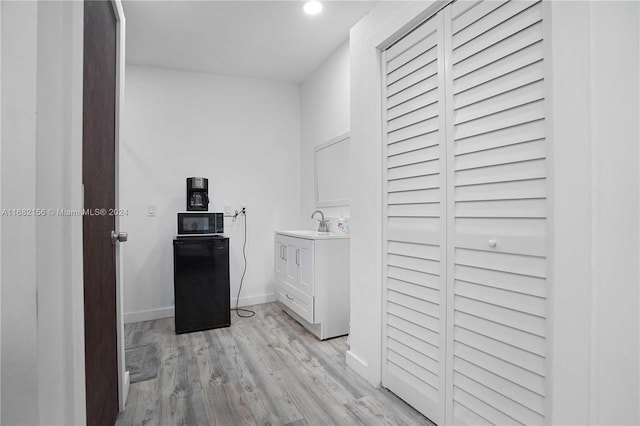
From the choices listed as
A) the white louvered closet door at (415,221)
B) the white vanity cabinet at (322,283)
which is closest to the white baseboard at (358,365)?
the white louvered closet door at (415,221)

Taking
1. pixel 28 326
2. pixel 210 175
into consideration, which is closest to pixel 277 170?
pixel 210 175

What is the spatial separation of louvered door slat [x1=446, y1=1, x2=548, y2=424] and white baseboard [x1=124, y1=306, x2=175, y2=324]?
2.89 meters

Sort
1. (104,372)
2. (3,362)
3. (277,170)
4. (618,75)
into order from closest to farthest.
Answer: (3,362), (618,75), (104,372), (277,170)

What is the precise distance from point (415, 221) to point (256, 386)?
1.38 m

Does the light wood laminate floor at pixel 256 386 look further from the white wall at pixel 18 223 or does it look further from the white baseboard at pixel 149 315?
the white wall at pixel 18 223

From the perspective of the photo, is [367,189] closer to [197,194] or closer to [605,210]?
[605,210]

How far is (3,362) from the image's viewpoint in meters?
0.45

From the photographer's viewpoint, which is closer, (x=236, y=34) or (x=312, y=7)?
(x=312, y=7)

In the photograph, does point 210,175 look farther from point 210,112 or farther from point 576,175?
point 576,175

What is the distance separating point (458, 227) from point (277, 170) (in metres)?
2.76

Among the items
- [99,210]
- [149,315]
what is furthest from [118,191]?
[149,315]

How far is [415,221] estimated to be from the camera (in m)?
1.72

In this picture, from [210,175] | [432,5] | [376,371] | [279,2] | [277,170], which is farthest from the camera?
[277,170]

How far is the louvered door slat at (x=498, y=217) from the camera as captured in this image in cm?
116
